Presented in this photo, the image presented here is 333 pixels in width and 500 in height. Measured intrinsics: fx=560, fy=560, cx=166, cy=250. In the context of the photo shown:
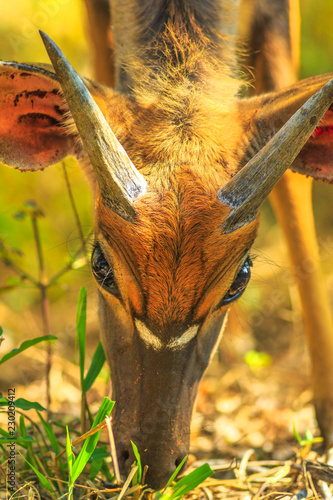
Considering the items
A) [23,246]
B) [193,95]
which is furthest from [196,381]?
[23,246]

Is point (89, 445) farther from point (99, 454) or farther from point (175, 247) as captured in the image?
point (175, 247)

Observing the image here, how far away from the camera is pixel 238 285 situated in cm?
353

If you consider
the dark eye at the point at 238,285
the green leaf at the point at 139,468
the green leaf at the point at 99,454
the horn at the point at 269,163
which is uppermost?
the horn at the point at 269,163

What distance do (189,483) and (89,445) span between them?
2.04 ft

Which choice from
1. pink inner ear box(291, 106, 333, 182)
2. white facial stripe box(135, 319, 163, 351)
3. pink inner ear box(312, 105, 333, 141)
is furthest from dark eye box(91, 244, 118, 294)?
pink inner ear box(312, 105, 333, 141)

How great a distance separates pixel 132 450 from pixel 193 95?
2318 millimetres

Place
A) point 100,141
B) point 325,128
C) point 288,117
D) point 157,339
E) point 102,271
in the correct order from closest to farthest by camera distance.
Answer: point 100,141
point 157,339
point 102,271
point 288,117
point 325,128

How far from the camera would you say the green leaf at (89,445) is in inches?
124

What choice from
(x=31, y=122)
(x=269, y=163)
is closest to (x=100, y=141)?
(x=269, y=163)

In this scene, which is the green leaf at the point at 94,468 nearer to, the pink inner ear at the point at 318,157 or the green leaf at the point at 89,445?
the green leaf at the point at 89,445

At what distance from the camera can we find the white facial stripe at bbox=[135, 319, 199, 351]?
10.6 feet

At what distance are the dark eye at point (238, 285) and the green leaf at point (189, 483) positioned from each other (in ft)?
3.24

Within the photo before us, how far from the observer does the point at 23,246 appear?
757 cm

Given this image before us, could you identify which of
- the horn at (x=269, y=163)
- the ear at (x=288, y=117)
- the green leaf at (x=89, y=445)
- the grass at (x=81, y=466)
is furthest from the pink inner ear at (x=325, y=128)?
the green leaf at (x=89, y=445)
